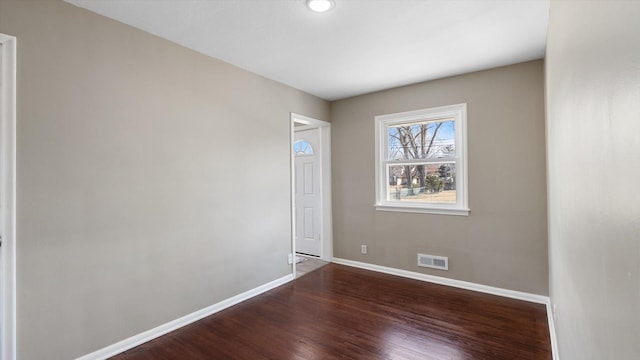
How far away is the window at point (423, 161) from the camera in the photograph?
3.52 metres

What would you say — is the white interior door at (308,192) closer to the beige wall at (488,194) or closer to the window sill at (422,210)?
the beige wall at (488,194)

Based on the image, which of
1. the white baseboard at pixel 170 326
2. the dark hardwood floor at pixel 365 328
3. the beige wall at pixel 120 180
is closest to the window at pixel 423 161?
the dark hardwood floor at pixel 365 328

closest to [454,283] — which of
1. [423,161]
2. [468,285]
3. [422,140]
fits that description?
[468,285]

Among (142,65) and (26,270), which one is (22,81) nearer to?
(142,65)

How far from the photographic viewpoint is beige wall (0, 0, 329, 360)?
6.13 feet

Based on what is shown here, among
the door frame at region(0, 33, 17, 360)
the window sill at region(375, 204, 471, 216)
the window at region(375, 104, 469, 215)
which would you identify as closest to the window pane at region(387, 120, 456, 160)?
the window at region(375, 104, 469, 215)

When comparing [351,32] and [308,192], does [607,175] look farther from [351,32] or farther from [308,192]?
[308,192]

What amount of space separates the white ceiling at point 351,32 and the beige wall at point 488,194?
10.9 inches

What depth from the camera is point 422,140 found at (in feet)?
12.5

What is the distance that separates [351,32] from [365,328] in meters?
2.50

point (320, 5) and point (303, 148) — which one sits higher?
point (320, 5)

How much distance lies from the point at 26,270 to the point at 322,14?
257cm

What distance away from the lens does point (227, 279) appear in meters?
3.02

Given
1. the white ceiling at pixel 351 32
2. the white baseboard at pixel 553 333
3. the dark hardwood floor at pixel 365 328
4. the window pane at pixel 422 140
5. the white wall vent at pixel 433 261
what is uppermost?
the white ceiling at pixel 351 32
